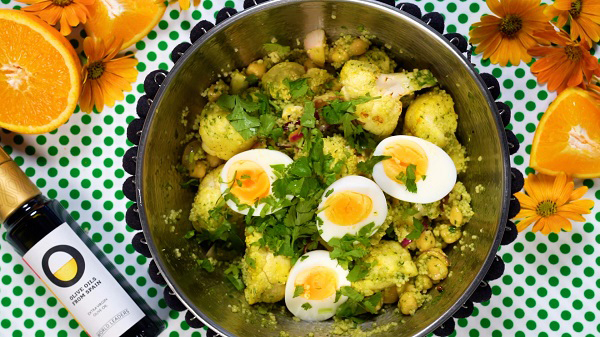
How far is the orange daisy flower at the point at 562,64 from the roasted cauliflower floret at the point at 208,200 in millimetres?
1006

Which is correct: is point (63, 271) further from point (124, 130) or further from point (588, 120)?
point (588, 120)

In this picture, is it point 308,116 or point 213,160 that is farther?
point 213,160

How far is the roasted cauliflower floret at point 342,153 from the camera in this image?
1.68 meters

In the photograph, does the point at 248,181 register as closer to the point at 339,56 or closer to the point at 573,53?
the point at 339,56

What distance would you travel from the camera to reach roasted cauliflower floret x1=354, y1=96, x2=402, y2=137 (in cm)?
165

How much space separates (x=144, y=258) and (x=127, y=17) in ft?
2.50

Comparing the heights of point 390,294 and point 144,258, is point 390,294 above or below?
below

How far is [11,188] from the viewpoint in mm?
1675

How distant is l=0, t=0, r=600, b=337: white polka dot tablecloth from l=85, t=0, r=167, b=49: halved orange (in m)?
0.06

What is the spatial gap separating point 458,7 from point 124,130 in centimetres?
113

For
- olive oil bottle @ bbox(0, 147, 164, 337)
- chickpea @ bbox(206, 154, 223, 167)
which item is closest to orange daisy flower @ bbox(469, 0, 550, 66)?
chickpea @ bbox(206, 154, 223, 167)

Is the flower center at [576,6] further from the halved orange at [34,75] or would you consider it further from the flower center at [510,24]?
the halved orange at [34,75]

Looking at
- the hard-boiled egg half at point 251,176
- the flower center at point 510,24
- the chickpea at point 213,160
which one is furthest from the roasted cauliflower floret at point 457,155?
the chickpea at point 213,160

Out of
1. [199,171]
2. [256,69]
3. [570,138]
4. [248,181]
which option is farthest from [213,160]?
[570,138]
